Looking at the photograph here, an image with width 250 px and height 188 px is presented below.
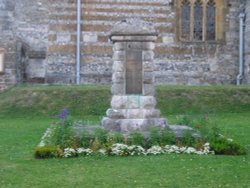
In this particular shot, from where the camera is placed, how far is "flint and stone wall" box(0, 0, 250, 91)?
25.5 meters

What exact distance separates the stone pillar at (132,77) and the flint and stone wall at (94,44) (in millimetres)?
12125

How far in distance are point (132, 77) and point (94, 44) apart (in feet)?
41.8

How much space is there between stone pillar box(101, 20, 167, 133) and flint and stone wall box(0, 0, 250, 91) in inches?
477

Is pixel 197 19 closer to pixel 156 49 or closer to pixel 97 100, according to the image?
pixel 156 49

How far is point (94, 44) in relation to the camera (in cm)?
2600

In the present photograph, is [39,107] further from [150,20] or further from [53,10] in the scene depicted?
[150,20]

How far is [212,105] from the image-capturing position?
69.8 feet

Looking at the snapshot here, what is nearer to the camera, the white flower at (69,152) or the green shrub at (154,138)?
the white flower at (69,152)

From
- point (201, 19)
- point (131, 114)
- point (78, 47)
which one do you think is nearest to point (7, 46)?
point (78, 47)

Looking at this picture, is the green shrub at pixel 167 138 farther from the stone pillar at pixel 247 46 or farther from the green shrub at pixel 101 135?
the stone pillar at pixel 247 46

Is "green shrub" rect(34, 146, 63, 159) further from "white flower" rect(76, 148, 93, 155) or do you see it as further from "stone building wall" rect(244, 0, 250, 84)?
"stone building wall" rect(244, 0, 250, 84)

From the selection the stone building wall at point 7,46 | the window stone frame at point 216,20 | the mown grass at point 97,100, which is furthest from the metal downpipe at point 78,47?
the window stone frame at point 216,20

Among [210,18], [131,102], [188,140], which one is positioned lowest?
[188,140]

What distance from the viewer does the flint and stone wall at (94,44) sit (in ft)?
83.7
